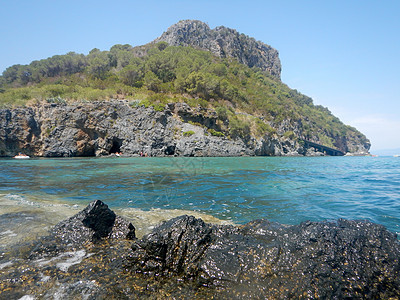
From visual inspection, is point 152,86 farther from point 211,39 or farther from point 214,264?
point 211,39

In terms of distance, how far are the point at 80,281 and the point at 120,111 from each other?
43928 millimetres

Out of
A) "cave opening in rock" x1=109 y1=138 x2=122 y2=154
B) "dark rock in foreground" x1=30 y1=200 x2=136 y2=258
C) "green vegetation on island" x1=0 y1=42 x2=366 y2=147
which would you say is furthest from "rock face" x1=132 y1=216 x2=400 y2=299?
"cave opening in rock" x1=109 y1=138 x2=122 y2=154

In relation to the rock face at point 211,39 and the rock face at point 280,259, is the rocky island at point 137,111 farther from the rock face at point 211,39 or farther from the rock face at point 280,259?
the rock face at point 280,259

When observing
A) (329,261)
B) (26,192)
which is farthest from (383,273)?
(26,192)

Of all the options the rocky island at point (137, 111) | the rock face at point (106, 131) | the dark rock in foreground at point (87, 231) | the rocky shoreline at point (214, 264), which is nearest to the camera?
the rocky shoreline at point (214, 264)

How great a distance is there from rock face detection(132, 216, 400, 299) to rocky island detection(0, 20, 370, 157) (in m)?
36.3

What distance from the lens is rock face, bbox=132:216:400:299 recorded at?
9.47ft

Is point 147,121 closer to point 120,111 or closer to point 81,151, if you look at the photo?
point 120,111

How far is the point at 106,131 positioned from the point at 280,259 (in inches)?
1696

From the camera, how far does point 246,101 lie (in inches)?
2813

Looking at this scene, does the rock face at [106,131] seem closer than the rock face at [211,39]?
Yes

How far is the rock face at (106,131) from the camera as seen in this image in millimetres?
37406

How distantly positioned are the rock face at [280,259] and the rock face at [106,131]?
119 ft

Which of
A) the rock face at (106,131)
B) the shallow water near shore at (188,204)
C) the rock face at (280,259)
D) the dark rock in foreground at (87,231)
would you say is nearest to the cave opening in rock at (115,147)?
the rock face at (106,131)
